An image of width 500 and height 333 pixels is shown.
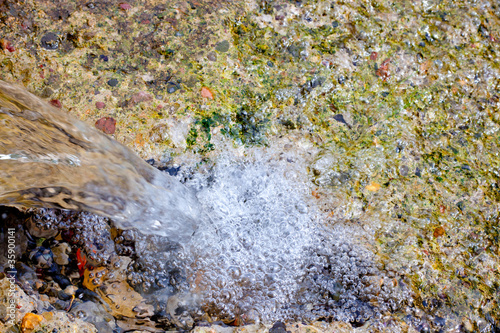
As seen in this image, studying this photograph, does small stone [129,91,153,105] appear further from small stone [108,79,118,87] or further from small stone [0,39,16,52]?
small stone [0,39,16,52]

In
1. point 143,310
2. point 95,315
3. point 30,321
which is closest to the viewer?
point 30,321

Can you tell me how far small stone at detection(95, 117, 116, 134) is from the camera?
1924mm

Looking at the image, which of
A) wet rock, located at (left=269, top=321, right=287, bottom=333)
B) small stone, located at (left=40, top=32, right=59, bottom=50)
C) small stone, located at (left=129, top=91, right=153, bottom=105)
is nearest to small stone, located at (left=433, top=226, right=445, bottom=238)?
wet rock, located at (left=269, top=321, right=287, bottom=333)

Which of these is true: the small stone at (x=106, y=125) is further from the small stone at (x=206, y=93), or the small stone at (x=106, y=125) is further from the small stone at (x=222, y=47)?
the small stone at (x=222, y=47)

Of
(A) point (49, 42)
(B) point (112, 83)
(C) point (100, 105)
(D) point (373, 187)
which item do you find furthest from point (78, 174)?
(D) point (373, 187)

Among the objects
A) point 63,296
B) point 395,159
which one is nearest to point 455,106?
point 395,159

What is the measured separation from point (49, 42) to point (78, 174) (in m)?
1.03

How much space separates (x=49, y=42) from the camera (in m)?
2.05

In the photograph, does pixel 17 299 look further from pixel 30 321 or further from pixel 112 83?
pixel 112 83

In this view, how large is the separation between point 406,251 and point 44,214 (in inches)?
78.3

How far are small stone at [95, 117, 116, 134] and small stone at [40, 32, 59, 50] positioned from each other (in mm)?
580

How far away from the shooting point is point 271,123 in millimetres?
2092

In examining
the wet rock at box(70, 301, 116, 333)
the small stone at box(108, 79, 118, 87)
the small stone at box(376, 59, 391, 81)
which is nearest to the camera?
the wet rock at box(70, 301, 116, 333)

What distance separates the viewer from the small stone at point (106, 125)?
192 cm
